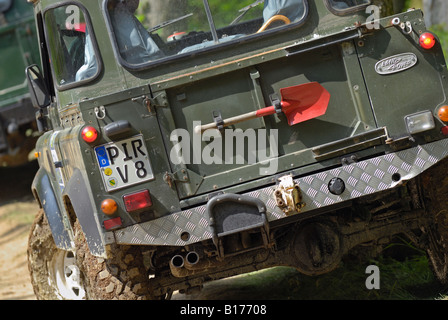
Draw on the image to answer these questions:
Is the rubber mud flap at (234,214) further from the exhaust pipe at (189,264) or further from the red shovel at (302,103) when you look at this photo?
the red shovel at (302,103)

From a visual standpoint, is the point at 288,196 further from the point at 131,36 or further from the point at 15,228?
the point at 15,228

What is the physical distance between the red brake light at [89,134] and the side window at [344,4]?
1.76m

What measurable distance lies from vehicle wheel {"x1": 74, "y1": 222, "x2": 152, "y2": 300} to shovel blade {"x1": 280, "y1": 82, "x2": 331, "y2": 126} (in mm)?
1427

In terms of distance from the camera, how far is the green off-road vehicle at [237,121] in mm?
4652

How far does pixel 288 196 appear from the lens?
4609 mm

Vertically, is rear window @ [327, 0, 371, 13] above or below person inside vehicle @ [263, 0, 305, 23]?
below

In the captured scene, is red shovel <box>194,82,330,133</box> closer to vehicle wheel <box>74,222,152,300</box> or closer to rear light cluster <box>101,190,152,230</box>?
rear light cluster <box>101,190,152,230</box>

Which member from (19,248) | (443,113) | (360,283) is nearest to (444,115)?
(443,113)

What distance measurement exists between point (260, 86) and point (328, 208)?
0.94 m

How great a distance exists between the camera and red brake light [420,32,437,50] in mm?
4609

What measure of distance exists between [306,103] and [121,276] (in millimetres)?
1721

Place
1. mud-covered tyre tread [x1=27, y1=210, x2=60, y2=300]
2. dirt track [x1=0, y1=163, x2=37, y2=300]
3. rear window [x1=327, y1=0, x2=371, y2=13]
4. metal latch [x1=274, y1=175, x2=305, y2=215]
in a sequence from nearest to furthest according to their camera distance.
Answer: metal latch [x1=274, y1=175, x2=305, y2=215], rear window [x1=327, y1=0, x2=371, y2=13], mud-covered tyre tread [x1=27, y1=210, x2=60, y2=300], dirt track [x1=0, y1=163, x2=37, y2=300]

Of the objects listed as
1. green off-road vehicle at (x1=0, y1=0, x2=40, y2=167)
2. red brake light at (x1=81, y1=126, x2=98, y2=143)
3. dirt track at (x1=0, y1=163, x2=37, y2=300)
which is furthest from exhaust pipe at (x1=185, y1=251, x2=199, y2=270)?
green off-road vehicle at (x1=0, y1=0, x2=40, y2=167)
